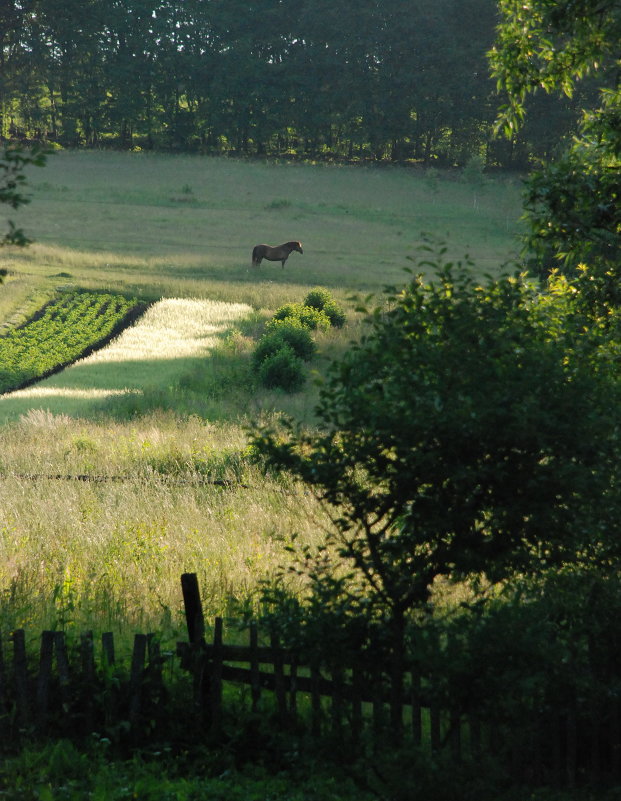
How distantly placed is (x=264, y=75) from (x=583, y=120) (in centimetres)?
8230

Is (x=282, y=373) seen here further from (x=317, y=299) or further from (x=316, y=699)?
(x=316, y=699)

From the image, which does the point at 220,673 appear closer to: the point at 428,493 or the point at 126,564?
the point at 428,493

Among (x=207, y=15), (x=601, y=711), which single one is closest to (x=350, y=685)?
(x=601, y=711)

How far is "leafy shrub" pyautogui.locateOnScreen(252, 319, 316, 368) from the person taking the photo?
1108 inches

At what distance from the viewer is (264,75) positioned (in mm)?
87375

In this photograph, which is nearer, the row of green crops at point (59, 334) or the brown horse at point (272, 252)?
the row of green crops at point (59, 334)

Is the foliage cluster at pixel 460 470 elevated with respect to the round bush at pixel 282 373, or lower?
elevated

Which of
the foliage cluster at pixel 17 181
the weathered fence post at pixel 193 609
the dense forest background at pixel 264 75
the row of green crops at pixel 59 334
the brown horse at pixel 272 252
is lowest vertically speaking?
the row of green crops at pixel 59 334

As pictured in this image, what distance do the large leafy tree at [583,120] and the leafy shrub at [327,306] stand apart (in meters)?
26.4

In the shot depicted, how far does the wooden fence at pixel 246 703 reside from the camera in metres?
6.23

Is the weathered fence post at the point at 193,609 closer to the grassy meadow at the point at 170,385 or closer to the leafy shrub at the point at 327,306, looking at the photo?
the grassy meadow at the point at 170,385

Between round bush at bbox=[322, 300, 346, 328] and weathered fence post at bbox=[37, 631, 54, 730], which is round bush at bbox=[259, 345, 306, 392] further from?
weathered fence post at bbox=[37, 631, 54, 730]

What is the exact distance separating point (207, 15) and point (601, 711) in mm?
92576

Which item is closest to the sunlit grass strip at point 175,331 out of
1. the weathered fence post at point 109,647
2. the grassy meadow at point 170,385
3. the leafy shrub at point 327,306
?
the grassy meadow at point 170,385
